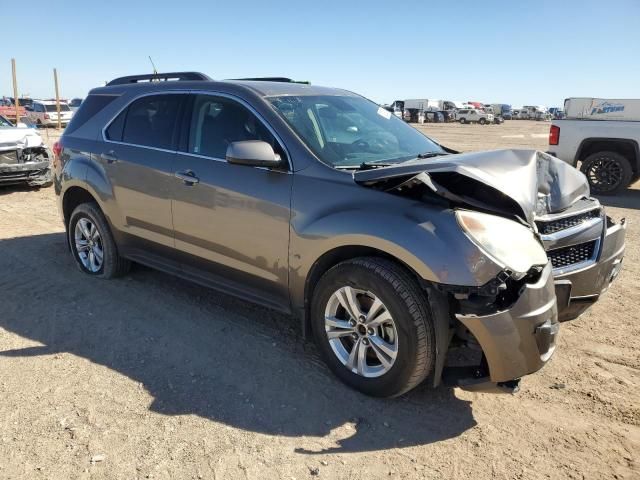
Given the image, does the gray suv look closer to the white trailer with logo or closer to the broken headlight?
the broken headlight

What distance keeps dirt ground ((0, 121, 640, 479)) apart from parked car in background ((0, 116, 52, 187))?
19.2ft

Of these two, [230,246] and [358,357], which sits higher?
[230,246]

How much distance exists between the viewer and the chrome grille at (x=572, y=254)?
3.21 meters

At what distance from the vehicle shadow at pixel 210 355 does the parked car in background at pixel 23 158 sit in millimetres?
4687

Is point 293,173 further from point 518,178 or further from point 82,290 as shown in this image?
point 82,290

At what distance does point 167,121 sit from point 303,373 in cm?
240

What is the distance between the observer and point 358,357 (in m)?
3.15

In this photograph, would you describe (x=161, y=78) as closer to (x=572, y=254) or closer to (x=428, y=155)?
(x=428, y=155)

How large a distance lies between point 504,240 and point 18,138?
31.5 ft

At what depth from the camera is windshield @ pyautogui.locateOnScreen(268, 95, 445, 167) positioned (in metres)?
3.54

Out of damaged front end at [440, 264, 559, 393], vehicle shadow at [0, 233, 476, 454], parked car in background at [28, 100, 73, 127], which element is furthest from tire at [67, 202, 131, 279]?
parked car in background at [28, 100, 73, 127]

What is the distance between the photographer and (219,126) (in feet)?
12.9

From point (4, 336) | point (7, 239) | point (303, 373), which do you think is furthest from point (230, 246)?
point (7, 239)

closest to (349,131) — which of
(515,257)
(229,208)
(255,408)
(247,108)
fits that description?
(247,108)
